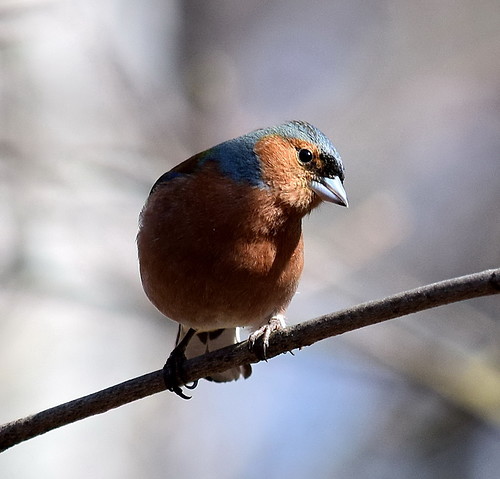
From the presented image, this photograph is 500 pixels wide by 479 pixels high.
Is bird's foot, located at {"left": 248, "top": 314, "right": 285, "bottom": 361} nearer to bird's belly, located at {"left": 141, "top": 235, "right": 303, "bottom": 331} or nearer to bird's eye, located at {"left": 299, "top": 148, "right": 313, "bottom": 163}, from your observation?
bird's belly, located at {"left": 141, "top": 235, "right": 303, "bottom": 331}

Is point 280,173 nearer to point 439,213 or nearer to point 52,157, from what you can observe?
point 52,157

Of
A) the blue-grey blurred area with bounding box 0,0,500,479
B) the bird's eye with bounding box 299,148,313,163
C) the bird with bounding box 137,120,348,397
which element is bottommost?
the blue-grey blurred area with bounding box 0,0,500,479

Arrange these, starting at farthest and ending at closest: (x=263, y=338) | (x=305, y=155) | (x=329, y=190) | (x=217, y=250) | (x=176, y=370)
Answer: (x=305, y=155) < (x=329, y=190) < (x=176, y=370) < (x=217, y=250) < (x=263, y=338)

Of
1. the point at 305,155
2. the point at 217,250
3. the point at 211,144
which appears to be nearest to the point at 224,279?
the point at 217,250

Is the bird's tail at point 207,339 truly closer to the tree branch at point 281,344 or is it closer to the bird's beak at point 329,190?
the bird's beak at point 329,190

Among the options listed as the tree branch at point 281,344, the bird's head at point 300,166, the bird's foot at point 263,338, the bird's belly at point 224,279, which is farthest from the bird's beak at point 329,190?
the tree branch at point 281,344

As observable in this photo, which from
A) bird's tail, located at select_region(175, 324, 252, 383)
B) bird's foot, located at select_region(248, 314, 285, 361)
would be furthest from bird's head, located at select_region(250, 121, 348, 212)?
bird's tail, located at select_region(175, 324, 252, 383)

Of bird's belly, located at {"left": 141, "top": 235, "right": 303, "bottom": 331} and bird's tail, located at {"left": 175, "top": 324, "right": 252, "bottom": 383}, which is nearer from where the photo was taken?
bird's belly, located at {"left": 141, "top": 235, "right": 303, "bottom": 331}

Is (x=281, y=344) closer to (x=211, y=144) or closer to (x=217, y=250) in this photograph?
(x=217, y=250)
